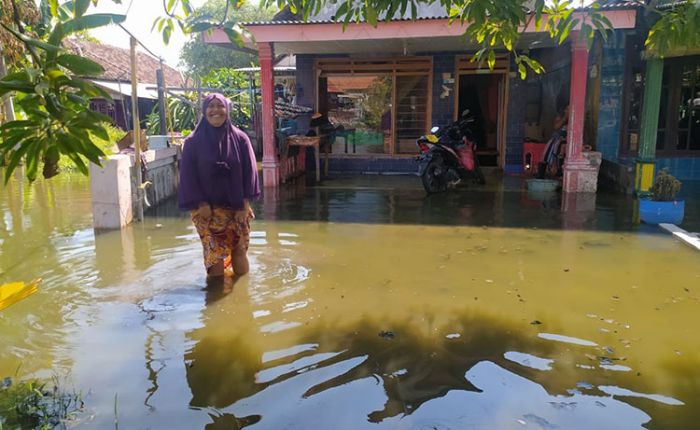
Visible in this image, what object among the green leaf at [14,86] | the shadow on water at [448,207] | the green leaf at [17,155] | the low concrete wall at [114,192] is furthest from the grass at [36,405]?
the shadow on water at [448,207]

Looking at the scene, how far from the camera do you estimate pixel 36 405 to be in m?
2.97

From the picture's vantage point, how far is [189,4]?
2.96 metres

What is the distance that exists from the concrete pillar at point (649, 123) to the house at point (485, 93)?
0.02 m

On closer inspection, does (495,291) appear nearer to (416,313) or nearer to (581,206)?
(416,313)

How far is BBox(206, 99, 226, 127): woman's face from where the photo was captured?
4562 millimetres

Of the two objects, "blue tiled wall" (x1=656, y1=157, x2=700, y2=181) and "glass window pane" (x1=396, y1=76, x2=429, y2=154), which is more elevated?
"glass window pane" (x1=396, y1=76, x2=429, y2=154)

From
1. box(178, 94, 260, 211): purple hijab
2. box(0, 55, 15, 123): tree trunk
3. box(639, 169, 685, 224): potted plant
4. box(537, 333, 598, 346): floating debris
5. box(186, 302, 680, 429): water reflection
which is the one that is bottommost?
box(186, 302, 680, 429): water reflection

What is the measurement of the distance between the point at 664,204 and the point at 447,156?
3.52 metres

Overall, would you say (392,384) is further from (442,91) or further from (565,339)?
(442,91)

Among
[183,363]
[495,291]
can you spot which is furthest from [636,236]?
[183,363]

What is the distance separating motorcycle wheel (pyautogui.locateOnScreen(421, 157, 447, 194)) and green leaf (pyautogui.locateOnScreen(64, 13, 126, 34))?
7.93m

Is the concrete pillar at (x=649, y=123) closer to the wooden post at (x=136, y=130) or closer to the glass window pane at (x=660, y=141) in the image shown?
the glass window pane at (x=660, y=141)

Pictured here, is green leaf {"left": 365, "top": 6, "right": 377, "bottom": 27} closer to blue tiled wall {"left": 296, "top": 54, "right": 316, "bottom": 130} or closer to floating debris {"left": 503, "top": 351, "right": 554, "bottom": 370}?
floating debris {"left": 503, "top": 351, "right": 554, "bottom": 370}

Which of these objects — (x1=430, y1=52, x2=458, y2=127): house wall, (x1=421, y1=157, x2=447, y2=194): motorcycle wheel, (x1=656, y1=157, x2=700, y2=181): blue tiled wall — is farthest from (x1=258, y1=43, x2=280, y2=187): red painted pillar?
(x1=656, y1=157, x2=700, y2=181): blue tiled wall
